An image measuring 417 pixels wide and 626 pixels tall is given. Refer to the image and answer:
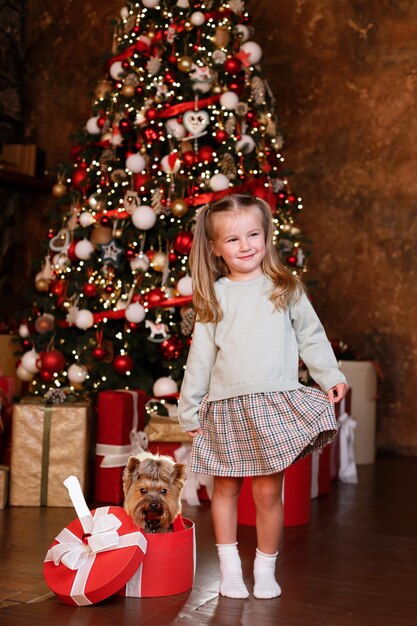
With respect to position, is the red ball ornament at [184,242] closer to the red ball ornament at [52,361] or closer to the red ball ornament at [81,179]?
the red ball ornament at [81,179]

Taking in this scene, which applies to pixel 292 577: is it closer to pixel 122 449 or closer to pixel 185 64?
pixel 122 449

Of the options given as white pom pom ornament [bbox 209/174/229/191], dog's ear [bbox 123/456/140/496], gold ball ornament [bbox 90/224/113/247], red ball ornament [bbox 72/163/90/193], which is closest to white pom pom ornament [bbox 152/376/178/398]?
gold ball ornament [bbox 90/224/113/247]

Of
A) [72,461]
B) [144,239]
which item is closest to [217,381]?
[72,461]

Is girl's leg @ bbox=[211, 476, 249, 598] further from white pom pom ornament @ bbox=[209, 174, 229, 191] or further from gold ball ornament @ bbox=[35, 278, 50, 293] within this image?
gold ball ornament @ bbox=[35, 278, 50, 293]

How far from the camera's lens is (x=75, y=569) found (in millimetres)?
2375

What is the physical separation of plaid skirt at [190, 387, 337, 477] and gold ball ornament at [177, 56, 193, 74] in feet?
9.35

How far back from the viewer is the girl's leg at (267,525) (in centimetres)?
249

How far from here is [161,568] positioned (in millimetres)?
2475

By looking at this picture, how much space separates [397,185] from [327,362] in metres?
3.85

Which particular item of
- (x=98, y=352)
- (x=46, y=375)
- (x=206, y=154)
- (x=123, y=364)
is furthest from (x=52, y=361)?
(x=206, y=154)

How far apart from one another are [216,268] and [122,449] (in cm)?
163

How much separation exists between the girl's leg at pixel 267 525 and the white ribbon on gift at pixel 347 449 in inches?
85.9

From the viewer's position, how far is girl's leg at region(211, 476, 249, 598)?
2496mm

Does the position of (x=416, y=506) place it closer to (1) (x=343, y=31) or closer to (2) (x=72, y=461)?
(2) (x=72, y=461)
